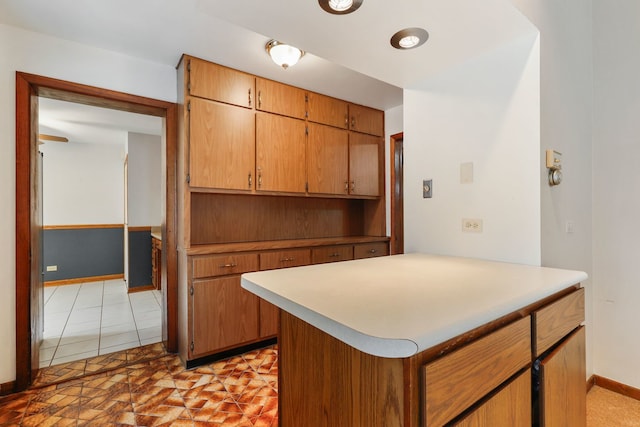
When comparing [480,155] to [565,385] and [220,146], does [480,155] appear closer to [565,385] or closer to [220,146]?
[565,385]

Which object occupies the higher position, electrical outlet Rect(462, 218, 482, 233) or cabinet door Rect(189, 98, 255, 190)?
cabinet door Rect(189, 98, 255, 190)

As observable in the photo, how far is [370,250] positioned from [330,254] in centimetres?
58

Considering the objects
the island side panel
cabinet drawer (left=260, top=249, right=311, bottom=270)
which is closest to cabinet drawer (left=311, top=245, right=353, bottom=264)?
cabinet drawer (left=260, top=249, right=311, bottom=270)

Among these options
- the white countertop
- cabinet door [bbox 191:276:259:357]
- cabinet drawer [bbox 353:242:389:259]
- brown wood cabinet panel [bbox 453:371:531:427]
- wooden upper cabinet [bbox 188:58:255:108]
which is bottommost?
cabinet door [bbox 191:276:259:357]

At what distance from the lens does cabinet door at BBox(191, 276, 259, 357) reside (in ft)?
7.36

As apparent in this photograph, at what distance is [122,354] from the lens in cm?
249

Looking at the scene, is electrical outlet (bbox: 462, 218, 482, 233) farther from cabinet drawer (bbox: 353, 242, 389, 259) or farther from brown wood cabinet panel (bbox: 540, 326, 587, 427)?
cabinet drawer (bbox: 353, 242, 389, 259)

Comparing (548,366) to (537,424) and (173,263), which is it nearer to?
(537,424)

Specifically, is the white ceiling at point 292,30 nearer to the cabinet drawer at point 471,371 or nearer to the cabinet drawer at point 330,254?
the cabinet drawer at point 471,371

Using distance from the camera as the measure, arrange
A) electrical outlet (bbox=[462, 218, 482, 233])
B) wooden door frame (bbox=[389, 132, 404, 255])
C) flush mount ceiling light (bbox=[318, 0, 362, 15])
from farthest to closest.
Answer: wooden door frame (bbox=[389, 132, 404, 255]) < electrical outlet (bbox=[462, 218, 482, 233]) < flush mount ceiling light (bbox=[318, 0, 362, 15])

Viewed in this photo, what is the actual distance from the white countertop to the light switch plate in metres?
0.60

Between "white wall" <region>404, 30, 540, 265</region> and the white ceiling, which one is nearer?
the white ceiling

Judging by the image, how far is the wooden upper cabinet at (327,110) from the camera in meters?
3.02

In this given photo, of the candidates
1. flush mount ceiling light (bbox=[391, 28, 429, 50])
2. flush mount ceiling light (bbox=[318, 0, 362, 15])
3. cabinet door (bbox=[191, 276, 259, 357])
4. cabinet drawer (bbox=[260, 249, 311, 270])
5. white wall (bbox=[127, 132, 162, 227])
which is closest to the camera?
flush mount ceiling light (bbox=[318, 0, 362, 15])
